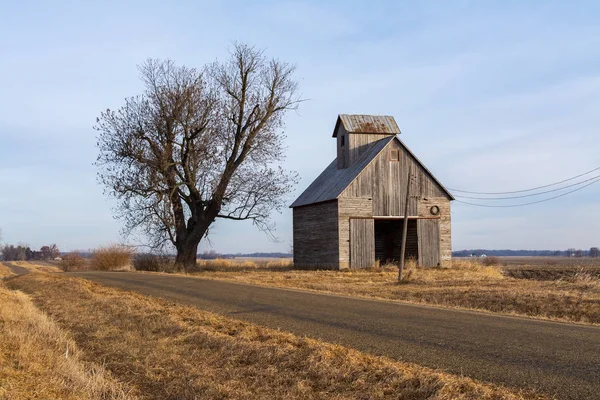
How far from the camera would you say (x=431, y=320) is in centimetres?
1249

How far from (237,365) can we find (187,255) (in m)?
31.3

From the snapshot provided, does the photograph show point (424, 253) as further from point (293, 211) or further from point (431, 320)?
point (431, 320)

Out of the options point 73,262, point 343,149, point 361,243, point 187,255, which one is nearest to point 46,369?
point 361,243

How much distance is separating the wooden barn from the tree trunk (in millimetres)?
7238

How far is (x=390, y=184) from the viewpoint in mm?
35938

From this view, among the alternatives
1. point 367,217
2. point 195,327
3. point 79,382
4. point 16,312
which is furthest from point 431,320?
point 367,217

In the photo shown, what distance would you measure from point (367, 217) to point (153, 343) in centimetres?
2572

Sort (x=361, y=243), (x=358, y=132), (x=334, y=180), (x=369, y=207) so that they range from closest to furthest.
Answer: (x=361, y=243), (x=369, y=207), (x=334, y=180), (x=358, y=132)

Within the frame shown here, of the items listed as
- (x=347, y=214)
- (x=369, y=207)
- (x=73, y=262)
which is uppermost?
(x=369, y=207)

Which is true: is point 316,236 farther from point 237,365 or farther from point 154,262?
point 237,365

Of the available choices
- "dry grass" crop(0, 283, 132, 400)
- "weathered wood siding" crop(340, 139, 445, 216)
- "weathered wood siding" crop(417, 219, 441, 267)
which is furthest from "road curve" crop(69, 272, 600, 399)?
"weathered wood siding" crop(417, 219, 441, 267)

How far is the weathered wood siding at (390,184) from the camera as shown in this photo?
3541 cm

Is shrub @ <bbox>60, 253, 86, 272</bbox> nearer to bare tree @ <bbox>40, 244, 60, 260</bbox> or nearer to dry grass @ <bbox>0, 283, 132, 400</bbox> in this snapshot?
dry grass @ <bbox>0, 283, 132, 400</bbox>

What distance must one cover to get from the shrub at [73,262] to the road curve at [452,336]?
39.9 metres
